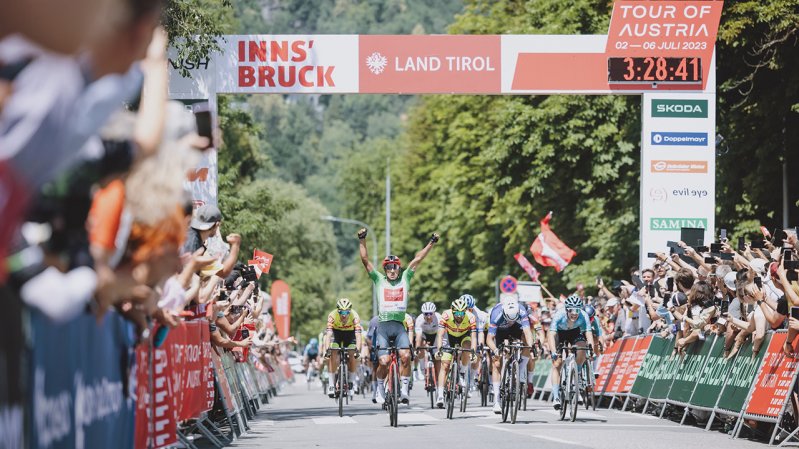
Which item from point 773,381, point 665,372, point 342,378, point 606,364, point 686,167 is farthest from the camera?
point 686,167

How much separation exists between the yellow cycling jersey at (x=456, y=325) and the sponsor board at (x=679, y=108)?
7.57 m

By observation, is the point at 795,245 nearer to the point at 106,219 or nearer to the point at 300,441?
the point at 300,441

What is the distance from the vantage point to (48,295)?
15.9 feet

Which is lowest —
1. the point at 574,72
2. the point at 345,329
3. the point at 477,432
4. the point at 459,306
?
the point at 477,432

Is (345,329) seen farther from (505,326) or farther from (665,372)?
(665,372)

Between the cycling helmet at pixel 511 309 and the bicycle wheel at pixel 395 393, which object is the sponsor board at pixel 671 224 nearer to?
the cycling helmet at pixel 511 309

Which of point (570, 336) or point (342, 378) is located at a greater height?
point (570, 336)

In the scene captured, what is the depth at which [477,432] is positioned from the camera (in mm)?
16938

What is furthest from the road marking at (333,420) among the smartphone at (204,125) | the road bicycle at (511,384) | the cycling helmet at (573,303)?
the smartphone at (204,125)

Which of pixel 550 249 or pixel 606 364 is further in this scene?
pixel 550 249

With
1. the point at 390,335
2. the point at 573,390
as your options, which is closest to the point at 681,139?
the point at 573,390

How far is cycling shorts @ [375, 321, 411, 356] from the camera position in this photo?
786 inches

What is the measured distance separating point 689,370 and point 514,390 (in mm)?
2362

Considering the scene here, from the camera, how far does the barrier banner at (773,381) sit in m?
15.1
